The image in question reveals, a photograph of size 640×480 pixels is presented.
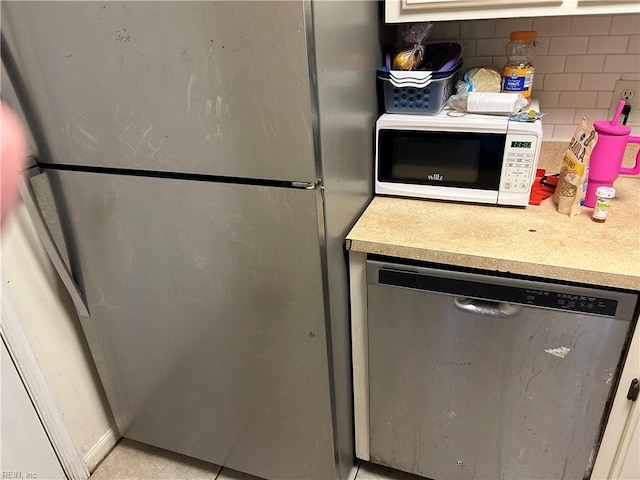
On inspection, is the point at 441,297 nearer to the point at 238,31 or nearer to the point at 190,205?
the point at 190,205

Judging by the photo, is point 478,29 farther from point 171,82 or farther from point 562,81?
point 171,82

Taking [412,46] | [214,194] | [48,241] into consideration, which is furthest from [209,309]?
[412,46]

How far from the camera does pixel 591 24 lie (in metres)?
1.40

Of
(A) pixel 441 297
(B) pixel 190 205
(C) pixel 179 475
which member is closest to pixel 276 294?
(B) pixel 190 205

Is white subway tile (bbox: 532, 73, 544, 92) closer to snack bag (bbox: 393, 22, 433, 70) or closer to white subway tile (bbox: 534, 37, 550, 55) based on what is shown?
white subway tile (bbox: 534, 37, 550, 55)

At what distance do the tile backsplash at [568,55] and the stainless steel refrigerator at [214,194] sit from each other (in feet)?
1.26

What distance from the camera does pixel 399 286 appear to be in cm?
124

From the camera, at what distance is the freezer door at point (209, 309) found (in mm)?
1141

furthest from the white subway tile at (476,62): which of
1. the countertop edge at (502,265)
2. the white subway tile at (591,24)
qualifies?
the countertop edge at (502,265)

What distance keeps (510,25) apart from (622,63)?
34 cm

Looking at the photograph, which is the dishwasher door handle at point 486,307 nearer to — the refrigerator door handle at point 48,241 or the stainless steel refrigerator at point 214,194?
the stainless steel refrigerator at point 214,194

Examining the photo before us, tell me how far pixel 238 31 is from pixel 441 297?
0.78 m

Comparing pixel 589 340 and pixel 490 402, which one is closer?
pixel 589 340

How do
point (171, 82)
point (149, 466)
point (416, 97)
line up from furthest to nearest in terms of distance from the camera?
point (149, 466), point (416, 97), point (171, 82)
